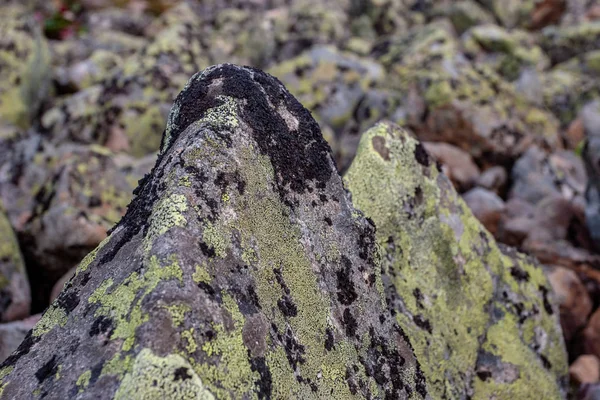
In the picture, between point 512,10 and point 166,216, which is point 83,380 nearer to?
point 166,216

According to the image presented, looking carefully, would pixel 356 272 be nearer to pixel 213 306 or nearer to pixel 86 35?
pixel 213 306

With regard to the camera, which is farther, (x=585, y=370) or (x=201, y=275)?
(x=585, y=370)

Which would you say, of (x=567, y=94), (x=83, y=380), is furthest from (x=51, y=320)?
(x=567, y=94)

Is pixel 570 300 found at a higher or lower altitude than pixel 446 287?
lower

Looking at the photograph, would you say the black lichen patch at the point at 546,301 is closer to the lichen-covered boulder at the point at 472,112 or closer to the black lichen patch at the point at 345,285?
the black lichen patch at the point at 345,285

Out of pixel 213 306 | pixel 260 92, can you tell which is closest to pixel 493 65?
pixel 260 92

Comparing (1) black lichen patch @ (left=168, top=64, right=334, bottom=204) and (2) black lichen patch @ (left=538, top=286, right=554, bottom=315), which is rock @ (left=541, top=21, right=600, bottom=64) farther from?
(1) black lichen patch @ (left=168, top=64, right=334, bottom=204)

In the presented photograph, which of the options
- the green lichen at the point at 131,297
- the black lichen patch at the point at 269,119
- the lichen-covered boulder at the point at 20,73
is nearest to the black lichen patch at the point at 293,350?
the green lichen at the point at 131,297

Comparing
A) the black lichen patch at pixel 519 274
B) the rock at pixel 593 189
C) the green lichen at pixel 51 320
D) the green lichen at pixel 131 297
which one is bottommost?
the rock at pixel 593 189

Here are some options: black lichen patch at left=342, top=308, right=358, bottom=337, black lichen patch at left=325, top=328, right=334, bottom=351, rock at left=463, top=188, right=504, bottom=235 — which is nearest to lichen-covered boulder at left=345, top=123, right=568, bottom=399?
black lichen patch at left=342, top=308, right=358, bottom=337
